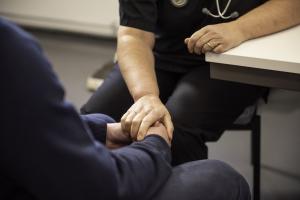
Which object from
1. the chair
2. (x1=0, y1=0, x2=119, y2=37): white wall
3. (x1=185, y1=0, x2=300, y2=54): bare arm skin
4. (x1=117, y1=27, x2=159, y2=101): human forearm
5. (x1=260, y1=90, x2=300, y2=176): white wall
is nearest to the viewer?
(x1=185, y1=0, x2=300, y2=54): bare arm skin

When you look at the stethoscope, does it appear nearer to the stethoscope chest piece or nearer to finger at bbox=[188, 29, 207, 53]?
the stethoscope chest piece

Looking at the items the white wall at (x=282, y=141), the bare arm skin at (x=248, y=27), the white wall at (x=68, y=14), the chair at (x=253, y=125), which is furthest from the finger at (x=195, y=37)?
the white wall at (x=68, y=14)

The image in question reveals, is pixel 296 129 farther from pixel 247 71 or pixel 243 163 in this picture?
pixel 247 71

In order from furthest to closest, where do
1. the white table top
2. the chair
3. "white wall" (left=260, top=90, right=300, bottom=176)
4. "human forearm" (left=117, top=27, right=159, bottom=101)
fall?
"white wall" (left=260, top=90, right=300, bottom=176)
the chair
"human forearm" (left=117, top=27, right=159, bottom=101)
the white table top

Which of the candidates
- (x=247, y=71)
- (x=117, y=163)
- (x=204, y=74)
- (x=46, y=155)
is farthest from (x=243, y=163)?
(x=46, y=155)

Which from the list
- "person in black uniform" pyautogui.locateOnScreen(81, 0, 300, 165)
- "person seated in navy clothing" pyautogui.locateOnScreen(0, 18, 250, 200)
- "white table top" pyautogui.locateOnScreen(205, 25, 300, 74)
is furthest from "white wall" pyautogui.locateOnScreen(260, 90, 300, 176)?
"person seated in navy clothing" pyautogui.locateOnScreen(0, 18, 250, 200)

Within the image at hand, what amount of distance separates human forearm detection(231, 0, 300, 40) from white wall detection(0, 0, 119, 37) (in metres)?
1.50

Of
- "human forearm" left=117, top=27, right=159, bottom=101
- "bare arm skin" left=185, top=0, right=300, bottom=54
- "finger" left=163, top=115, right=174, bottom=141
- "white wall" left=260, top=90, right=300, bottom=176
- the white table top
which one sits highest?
"bare arm skin" left=185, top=0, right=300, bottom=54

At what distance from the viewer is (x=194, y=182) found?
799mm

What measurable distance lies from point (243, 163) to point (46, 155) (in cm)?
126

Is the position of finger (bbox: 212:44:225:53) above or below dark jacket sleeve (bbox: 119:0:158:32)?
below

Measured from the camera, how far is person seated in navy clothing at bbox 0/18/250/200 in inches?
23.2

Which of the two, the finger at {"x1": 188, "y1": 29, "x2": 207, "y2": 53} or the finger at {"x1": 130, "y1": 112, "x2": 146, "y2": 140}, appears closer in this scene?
the finger at {"x1": 130, "y1": 112, "x2": 146, "y2": 140}

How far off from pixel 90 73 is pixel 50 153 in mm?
1888
